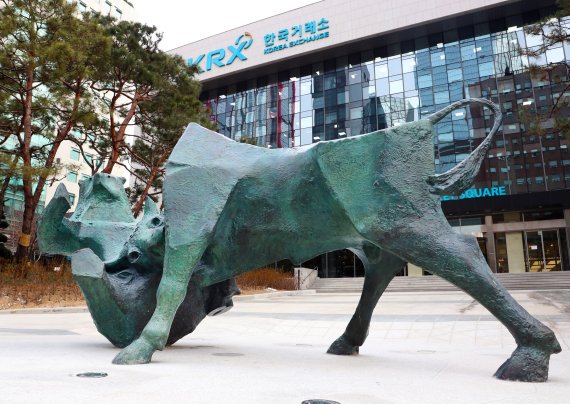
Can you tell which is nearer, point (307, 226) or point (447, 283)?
point (307, 226)

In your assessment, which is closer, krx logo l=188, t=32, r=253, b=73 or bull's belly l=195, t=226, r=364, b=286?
bull's belly l=195, t=226, r=364, b=286

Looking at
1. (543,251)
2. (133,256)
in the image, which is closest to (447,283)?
(543,251)

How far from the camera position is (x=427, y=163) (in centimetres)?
313

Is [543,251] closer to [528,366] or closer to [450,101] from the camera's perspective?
[450,101]

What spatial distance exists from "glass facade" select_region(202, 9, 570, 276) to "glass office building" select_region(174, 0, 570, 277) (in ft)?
0.21

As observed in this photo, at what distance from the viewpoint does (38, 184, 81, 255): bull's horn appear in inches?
156

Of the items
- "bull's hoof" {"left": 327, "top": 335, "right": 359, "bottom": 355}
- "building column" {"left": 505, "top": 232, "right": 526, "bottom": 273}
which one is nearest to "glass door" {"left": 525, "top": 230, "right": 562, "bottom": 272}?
"building column" {"left": 505, "top": 232, "right": 526, "bottom": 273}

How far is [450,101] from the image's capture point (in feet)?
93.0

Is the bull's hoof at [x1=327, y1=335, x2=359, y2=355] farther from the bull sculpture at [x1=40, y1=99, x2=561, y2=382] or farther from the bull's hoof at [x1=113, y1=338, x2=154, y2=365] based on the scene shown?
the bull's hoof at [x1=113, y1=338, x2=154, y2=365]

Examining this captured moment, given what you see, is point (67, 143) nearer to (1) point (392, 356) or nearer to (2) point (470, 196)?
(2) point (470, 196)

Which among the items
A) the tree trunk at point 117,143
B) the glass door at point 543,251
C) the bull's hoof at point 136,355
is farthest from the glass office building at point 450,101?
the bull's hoof at point 136,355

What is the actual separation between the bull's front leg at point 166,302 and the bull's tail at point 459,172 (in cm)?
166

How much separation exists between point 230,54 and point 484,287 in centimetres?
3505

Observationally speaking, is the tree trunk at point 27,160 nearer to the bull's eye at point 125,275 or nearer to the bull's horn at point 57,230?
the bull's horn at point 57,230
